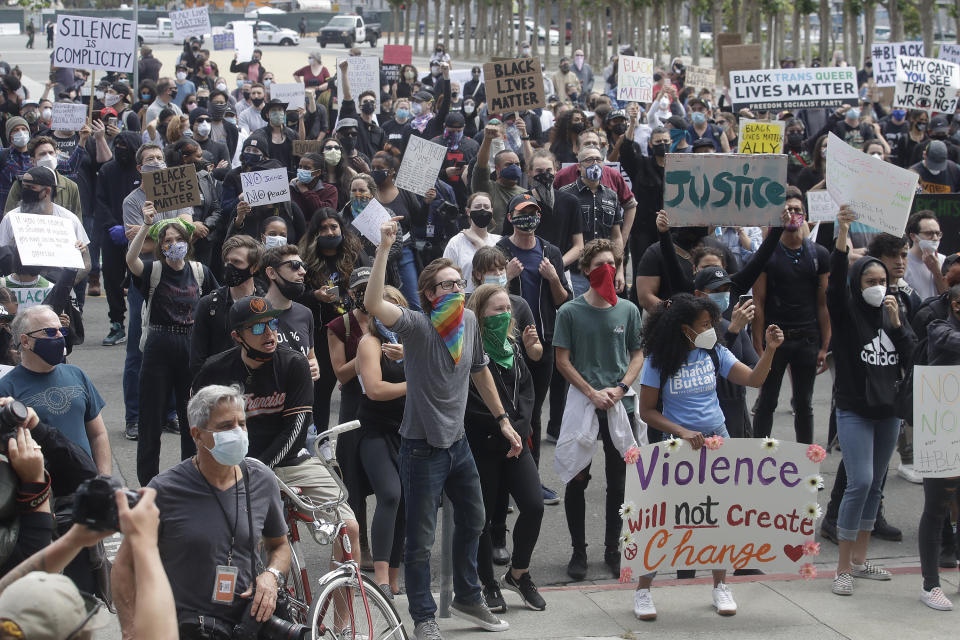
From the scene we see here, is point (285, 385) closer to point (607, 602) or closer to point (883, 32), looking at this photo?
point (607, 602)

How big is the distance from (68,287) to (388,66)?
14974 mm

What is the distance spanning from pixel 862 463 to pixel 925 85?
1028 cm

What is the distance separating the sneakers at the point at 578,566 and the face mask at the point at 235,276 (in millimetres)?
2693

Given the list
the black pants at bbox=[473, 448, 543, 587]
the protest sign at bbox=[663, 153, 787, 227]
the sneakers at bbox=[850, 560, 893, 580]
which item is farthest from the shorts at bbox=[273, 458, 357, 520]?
the protest sign at bbox=[663, 153, 787, 227]

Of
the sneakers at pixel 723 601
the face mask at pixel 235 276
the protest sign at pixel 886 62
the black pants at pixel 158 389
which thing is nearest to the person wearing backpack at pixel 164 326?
the black pants at pixel 158 389

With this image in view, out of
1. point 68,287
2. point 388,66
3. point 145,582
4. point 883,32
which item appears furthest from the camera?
Result: point 883,32

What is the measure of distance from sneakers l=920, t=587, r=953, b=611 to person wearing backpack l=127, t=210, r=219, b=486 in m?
4.53

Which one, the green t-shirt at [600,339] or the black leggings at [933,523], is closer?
the black leggings at [933,523]

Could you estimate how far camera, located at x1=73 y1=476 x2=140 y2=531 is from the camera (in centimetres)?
363

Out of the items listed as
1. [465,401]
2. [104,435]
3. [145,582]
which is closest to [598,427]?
[465,401]

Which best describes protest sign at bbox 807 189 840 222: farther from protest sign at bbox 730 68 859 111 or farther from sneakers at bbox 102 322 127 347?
sneakers at bbox 102 322 127 347

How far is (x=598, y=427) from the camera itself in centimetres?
715

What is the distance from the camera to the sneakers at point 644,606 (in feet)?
21.7

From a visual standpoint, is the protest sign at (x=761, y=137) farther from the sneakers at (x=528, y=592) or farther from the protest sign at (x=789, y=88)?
the sneakers at (x=528, y=592)
